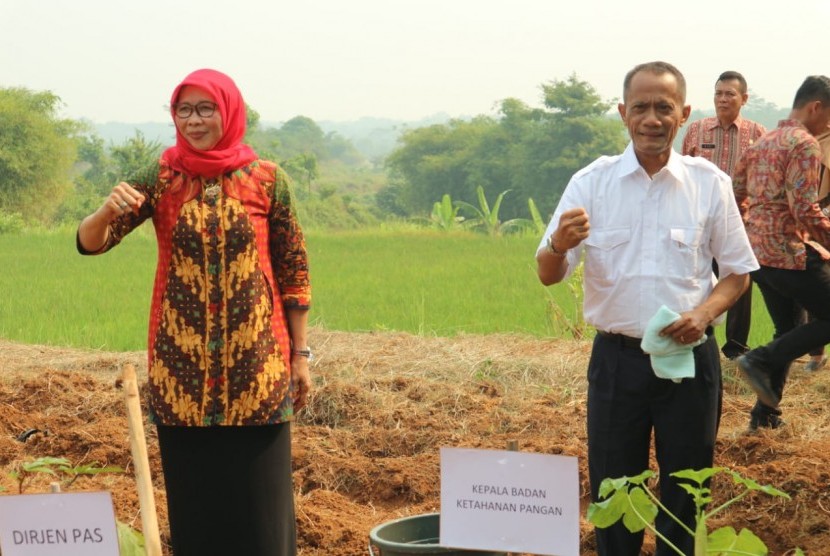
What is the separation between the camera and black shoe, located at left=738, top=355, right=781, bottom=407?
459 cm

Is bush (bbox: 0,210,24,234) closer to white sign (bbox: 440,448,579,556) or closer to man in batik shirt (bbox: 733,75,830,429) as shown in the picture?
man in batik shirt (bbox: 733,75,830,429)

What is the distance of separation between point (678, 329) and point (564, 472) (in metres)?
0.56

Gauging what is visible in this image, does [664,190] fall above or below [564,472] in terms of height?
above

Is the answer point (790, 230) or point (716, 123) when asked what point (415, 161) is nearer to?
point (716, 123)

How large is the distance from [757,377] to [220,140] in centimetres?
262

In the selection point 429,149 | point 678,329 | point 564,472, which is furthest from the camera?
point 429,149

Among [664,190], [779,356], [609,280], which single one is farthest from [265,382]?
[779,356]

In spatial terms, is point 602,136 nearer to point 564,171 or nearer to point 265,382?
point 564,171

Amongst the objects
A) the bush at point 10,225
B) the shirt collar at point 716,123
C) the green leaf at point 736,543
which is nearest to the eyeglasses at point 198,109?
the green leaf at point 736,543

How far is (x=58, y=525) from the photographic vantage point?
2.24 meters

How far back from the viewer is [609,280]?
279 cm

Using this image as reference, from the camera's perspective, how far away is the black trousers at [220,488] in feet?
9.29

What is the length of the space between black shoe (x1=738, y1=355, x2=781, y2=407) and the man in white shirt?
1.81 m

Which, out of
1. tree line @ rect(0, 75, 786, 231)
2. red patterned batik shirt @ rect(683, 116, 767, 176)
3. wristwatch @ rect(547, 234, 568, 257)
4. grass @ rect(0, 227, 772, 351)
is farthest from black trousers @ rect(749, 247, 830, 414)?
tree line @ rect(0, 75, 786, 231)
